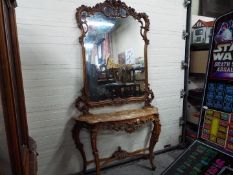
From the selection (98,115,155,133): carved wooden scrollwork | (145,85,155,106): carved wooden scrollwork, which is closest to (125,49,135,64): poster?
(145,85,155,106): carved wooden scrollwork

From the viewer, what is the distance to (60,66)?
6.96 ft

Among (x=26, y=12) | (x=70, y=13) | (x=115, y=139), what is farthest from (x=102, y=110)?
(x=26, y=12)

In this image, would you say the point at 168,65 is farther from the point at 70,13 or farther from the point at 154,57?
the point at 70,13

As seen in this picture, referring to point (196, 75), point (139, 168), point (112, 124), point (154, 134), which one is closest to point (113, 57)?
point (112, 124)

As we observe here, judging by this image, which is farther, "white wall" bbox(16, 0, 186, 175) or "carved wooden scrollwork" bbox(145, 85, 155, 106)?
"carved wooden scrollwork" bbox(145, 85, 155, 106)

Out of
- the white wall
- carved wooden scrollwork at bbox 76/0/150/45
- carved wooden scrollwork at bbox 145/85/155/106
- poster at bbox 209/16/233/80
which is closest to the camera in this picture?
poster at bbox 209/16/233/80

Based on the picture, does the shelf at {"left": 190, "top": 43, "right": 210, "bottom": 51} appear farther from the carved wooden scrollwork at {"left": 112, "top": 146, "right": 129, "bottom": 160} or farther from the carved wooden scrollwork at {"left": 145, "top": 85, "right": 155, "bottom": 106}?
the carved wooden scrollwork at {"left": 112, "top": 146, "right": 129, "bottom": 160}

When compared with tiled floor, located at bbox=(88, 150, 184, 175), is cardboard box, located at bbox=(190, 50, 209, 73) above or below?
above

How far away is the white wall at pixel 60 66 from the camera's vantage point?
6.48 feet

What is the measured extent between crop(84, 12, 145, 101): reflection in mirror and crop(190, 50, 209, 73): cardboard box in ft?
2.87

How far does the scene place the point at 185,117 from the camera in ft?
9.70

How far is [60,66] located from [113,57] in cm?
63

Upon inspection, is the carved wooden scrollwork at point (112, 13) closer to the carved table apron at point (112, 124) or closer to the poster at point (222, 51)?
the carved table apron at point (112, 124)

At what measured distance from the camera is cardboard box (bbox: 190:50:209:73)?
267 cm
